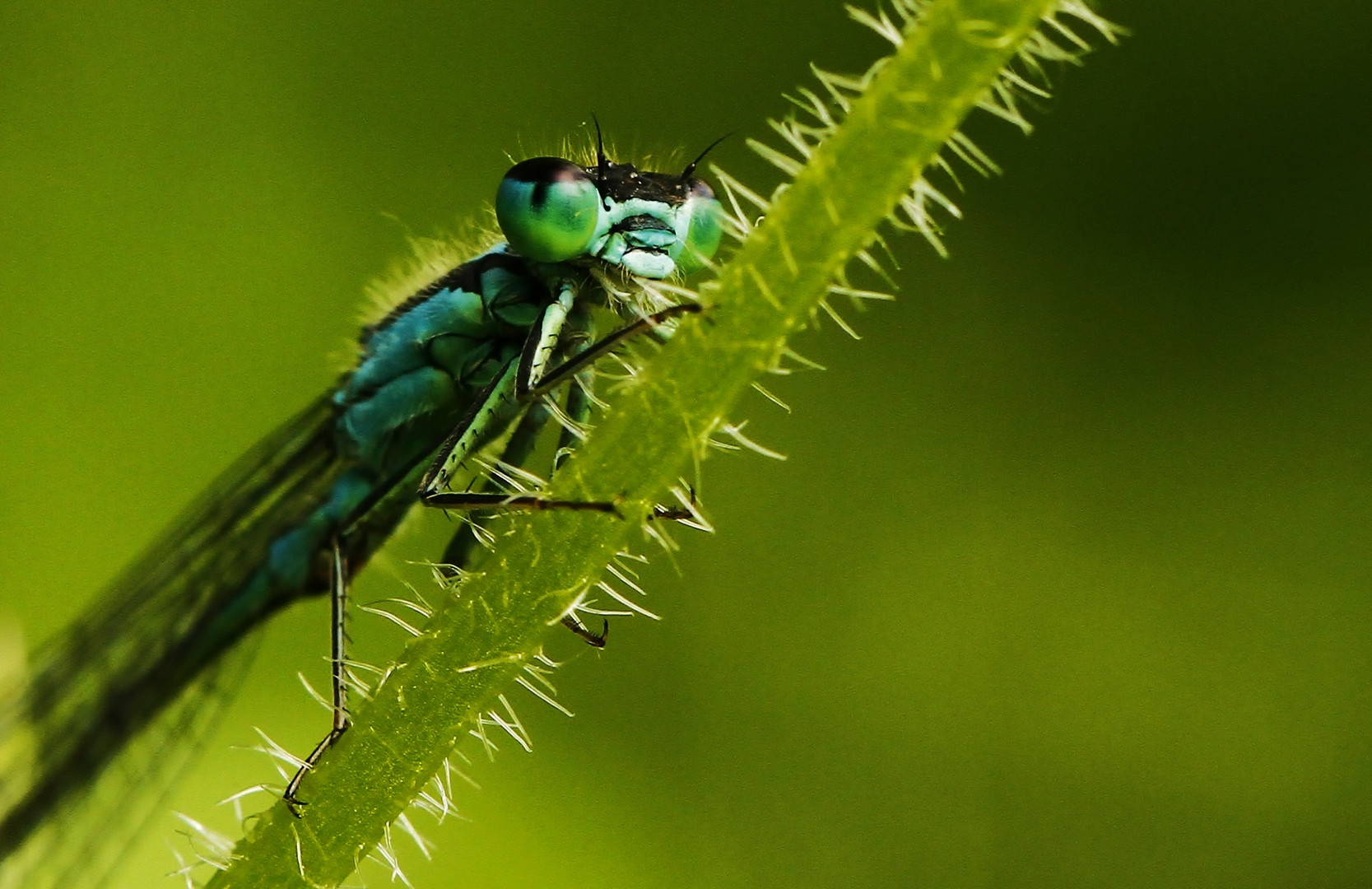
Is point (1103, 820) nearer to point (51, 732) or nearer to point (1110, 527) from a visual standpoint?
point (1110, 527)

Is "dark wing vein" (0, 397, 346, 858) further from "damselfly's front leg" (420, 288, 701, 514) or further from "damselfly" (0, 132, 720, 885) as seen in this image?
"damselfly's front leg" (420, 288, 701, 514)

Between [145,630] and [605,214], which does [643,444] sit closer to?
[605,214]

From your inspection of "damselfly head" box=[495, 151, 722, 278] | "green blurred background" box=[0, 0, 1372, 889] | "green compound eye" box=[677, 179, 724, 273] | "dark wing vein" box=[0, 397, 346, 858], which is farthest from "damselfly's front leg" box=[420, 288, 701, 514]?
"green blurred background" box=[0, 0, 1372, 889]

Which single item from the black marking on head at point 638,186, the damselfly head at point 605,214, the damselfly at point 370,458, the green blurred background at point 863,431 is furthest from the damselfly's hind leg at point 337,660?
the green blurred background at point 863,431

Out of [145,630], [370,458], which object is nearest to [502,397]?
[370,458]

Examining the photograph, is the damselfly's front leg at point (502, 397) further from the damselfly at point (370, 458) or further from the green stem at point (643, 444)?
the green stem at point (643, 444)

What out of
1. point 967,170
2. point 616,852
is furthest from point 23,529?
point 967,170

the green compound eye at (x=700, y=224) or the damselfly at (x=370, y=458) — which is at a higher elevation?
the green compound eye at (x=700, y=224)
